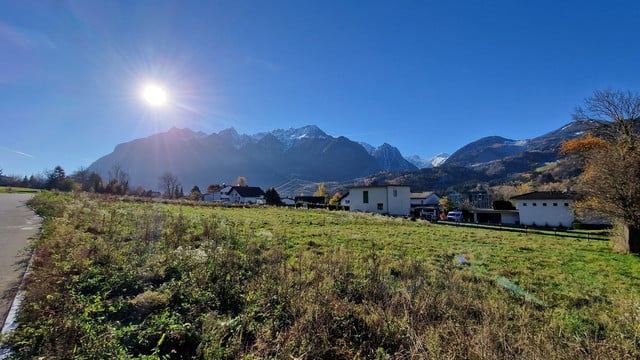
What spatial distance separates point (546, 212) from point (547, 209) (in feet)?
1.63

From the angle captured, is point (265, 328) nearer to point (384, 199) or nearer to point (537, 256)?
point (537, 256)

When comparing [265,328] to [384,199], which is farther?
[384,199]

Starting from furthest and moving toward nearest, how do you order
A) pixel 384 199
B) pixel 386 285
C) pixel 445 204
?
1. pixel 445 204
2. pixel 384 199
3. pixel 386 285

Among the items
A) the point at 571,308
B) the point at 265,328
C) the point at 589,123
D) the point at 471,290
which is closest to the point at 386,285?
the point at 471,290

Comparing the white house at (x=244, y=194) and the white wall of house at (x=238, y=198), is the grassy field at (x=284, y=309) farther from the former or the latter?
the white house at (x=244, y=194)

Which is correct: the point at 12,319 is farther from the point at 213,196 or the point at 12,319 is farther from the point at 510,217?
the point at 213,196

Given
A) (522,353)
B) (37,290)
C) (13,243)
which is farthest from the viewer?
(13,243)

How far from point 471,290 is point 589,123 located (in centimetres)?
3720

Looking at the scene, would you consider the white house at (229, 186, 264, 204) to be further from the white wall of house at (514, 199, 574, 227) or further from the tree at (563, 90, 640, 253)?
the tree at (563, 90, 640, 253)

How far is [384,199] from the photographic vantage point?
5478cm

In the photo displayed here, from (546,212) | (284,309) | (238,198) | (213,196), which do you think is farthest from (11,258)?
(213,196)

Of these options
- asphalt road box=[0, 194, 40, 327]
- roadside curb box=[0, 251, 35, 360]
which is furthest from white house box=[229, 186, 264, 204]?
roadside curb box=[0, 251, 35, 360]

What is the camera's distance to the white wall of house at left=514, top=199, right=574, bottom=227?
42125mm

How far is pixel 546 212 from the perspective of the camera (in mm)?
43969
